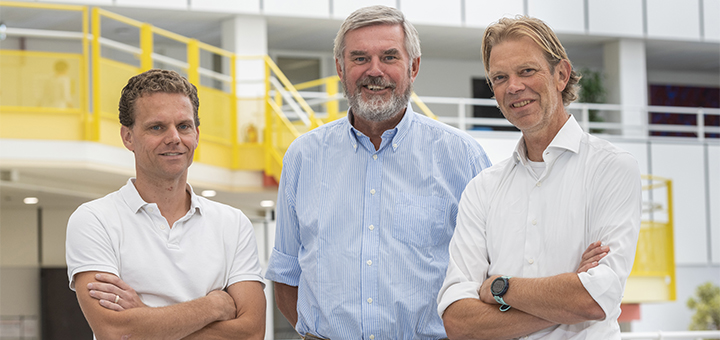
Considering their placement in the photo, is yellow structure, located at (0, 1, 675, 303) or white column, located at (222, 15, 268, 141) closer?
yellow structure, located at (0, 1, 675, 303)

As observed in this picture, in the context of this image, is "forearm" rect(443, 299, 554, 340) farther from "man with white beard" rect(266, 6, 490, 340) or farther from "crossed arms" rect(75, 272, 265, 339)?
"crossed arms" rect(75, 272, 265, 339)

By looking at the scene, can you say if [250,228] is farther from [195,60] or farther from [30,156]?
[195,60]

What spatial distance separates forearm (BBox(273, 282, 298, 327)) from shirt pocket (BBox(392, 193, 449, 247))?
26.6 inches

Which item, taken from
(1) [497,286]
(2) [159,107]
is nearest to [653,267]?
(1) [497,286]

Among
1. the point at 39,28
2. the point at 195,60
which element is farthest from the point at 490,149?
the point at 39,28

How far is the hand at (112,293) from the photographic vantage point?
110 inches

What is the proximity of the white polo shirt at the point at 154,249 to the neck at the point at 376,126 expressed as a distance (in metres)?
0.71

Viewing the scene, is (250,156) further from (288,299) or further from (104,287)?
(104,287)

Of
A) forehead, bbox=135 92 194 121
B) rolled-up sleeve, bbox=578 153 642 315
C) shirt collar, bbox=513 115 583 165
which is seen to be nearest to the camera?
rolled-up sleeve, bbox=578 153 642 315

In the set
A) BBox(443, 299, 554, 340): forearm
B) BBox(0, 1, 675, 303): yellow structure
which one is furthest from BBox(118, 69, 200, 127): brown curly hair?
BBox(0, 1, 675, 303): yellow structure

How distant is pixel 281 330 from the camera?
1616 cm

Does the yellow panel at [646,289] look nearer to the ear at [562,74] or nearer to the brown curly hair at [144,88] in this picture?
the ear at [562,74]

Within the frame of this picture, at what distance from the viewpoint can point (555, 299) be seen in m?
2.55

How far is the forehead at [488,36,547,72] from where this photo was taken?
9.24 feet
